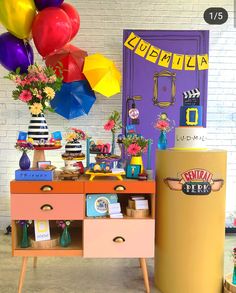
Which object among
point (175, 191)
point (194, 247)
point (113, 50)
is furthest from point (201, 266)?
point (113, 50)

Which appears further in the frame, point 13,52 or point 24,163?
point 13,52

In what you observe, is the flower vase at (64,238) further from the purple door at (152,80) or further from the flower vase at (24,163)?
the purple door at (152,80)

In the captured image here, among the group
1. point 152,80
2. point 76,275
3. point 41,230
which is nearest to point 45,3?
point 152,80

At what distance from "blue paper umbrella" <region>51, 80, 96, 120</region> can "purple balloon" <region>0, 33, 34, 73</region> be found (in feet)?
2.11

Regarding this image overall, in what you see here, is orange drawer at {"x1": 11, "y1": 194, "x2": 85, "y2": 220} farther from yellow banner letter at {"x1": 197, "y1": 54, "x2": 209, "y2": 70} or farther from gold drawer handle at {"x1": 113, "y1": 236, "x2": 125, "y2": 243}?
yellow banner letter at {"x1": 197, "y1": 54, "x2": 209, "y2": 70}

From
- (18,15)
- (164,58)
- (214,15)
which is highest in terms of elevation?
(214,15)

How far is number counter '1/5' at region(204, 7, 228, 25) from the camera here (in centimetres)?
368

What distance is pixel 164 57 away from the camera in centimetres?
353

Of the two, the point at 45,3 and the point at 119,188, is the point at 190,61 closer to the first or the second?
the point at 45,3

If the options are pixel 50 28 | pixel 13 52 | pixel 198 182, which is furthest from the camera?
pixel 13 52

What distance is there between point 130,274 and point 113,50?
224 centimetres

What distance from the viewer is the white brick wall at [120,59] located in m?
3.68

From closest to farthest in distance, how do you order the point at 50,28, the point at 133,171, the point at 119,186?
the point at 119,186 → the point at 133,171 → the point at 50,28

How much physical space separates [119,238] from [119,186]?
13.8 inches
